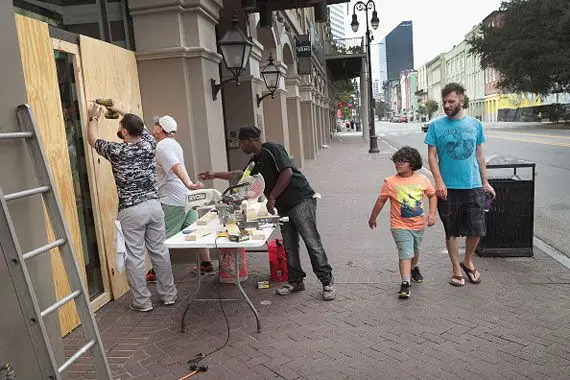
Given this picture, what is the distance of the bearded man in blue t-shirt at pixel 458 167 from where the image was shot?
4980 mm

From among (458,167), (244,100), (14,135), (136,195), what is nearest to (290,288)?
(136,195)

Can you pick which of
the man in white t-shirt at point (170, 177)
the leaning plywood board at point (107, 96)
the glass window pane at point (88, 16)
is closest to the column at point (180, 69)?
the glass window pane at point (88, 16)

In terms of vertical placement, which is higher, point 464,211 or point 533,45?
point 533,45

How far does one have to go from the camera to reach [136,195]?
479 cm

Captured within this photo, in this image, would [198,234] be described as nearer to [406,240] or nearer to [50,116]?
[50,116]

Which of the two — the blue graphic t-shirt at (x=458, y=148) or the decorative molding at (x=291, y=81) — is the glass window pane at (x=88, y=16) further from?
the decorative molding at (x=291, y=81)

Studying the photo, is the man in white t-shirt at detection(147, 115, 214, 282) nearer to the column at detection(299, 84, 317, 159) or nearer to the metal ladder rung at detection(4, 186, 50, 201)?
the metal ladder rung at detection(4, 186, 50, 201)

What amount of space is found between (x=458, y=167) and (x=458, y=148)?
0.64 ft

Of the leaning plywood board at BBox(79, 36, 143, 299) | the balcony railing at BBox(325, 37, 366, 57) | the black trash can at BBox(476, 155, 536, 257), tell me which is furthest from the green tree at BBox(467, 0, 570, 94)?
the leaning plywood board at BBox(79, 36, 143, 299)

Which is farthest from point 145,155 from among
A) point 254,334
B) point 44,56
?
point 254,334

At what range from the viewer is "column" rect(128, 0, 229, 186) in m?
6.31

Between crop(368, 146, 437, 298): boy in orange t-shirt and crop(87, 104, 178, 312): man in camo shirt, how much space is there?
231 cm

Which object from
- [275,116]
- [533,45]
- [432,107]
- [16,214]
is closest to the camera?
[16,214]

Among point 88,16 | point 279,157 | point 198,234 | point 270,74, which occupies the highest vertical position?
point 88,16
